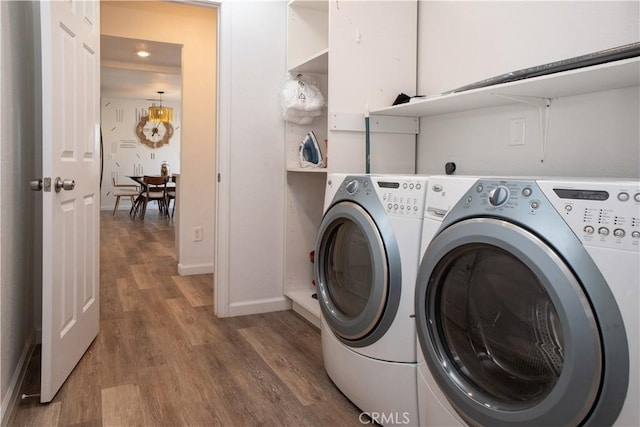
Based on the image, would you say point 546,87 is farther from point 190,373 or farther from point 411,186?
point 190,373

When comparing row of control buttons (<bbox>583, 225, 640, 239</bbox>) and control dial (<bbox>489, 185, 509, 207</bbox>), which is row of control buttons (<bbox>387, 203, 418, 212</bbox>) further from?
→ row of control buttons (<bbox>583, 225, 640, 239</bbox>)

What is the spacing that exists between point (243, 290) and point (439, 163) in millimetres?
1451

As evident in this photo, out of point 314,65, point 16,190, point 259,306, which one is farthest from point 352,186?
point 259,306

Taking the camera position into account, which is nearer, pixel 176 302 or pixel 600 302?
pixel 600 302

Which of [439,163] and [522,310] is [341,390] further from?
[439,163]

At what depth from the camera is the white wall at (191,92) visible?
13.1 feet

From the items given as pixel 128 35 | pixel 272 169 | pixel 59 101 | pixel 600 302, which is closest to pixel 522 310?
pixel 600 302

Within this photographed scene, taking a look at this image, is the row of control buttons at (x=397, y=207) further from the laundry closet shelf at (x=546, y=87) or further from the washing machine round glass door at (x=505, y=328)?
the laundry closet shelf at (x=546, y=87)

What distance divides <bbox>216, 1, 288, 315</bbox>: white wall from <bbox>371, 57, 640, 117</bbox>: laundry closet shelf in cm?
98

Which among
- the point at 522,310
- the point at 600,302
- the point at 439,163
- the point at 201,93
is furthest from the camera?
the point at 201,93

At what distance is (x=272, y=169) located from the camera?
2.95 meters

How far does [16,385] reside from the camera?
179 centimetres

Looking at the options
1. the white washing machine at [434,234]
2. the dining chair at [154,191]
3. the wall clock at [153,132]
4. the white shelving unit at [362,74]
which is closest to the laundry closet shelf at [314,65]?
the white shelving unit at [362,74]

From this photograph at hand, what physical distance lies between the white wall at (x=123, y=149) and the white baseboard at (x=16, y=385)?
25.1ft
